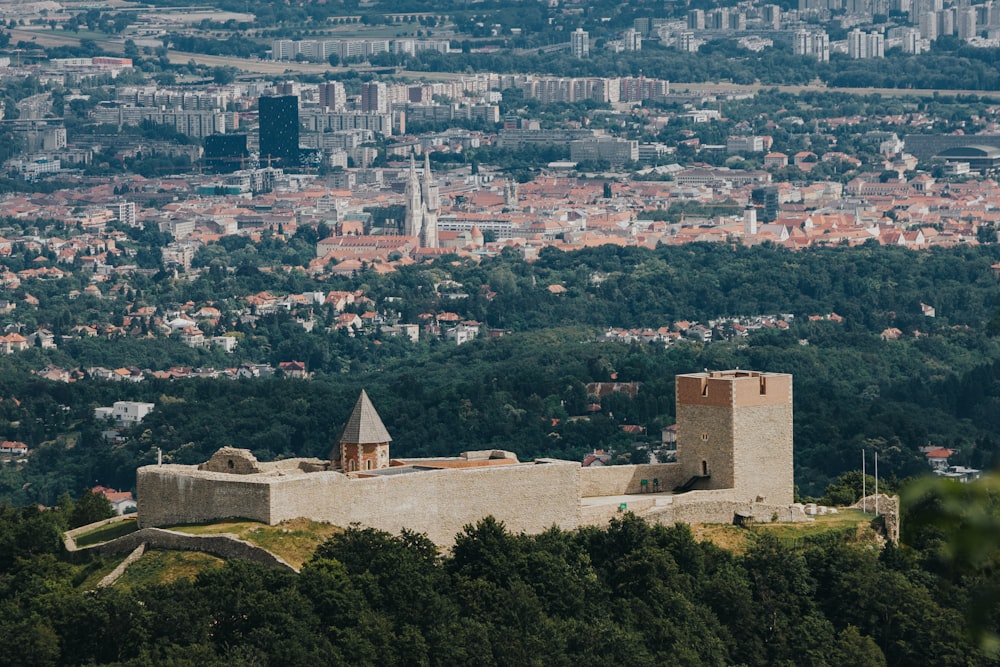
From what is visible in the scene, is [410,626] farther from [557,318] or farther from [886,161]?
[886,161]

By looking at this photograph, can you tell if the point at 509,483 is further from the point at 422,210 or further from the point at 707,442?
the point at 422,210

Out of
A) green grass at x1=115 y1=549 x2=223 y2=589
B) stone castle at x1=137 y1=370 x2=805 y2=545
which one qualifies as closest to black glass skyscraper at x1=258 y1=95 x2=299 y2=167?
stone castle at x1=137 y1=370 x2=805 y2=545

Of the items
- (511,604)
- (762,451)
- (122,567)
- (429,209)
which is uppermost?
(762,451)

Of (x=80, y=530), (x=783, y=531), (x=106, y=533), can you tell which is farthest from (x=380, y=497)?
(x=783, y=531)

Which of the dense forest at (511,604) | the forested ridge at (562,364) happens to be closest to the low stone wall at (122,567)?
the dense forest at (511,604)

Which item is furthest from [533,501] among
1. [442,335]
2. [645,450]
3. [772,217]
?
[772,217]

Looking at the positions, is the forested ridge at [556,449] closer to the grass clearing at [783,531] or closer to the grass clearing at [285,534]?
the grass clearing at [783,531]
